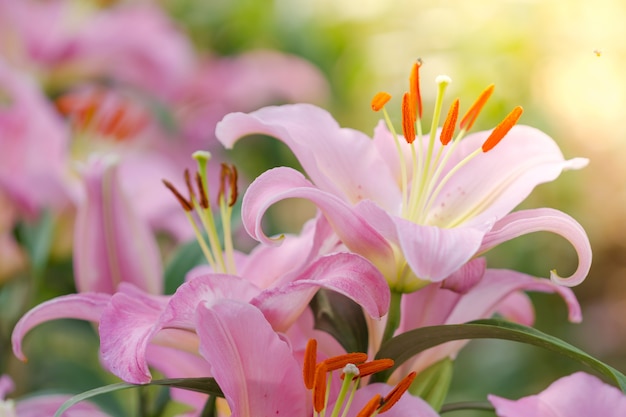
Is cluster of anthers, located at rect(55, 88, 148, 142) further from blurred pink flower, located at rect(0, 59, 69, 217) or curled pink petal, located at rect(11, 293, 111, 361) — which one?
curled pink petal, located at rect(11, 293, 111, 361)

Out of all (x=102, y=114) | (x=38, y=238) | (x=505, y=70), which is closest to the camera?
(x=38, y=238)

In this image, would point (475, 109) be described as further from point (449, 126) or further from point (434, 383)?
point (434, 383)

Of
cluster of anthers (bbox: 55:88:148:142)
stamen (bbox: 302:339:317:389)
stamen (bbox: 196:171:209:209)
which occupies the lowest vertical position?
cluster of anthers (bbox: 55:88:148:142)

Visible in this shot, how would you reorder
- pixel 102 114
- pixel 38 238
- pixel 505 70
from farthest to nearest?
1. pixel 505 70
2. pixel 102 114
3. pixel 38 238

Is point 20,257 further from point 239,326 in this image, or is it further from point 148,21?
point 239,326

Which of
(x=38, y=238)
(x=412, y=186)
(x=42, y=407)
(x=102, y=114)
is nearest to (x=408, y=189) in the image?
(x=412, y=186)

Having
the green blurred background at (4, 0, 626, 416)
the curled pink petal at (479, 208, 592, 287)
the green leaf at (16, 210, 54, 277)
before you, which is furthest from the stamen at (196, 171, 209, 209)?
the green blurred background at (4, 0, 626, 416)

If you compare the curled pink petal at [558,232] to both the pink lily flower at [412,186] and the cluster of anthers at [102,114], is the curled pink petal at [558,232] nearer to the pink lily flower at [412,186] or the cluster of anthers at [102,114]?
the pink lily flower at [412,186]
